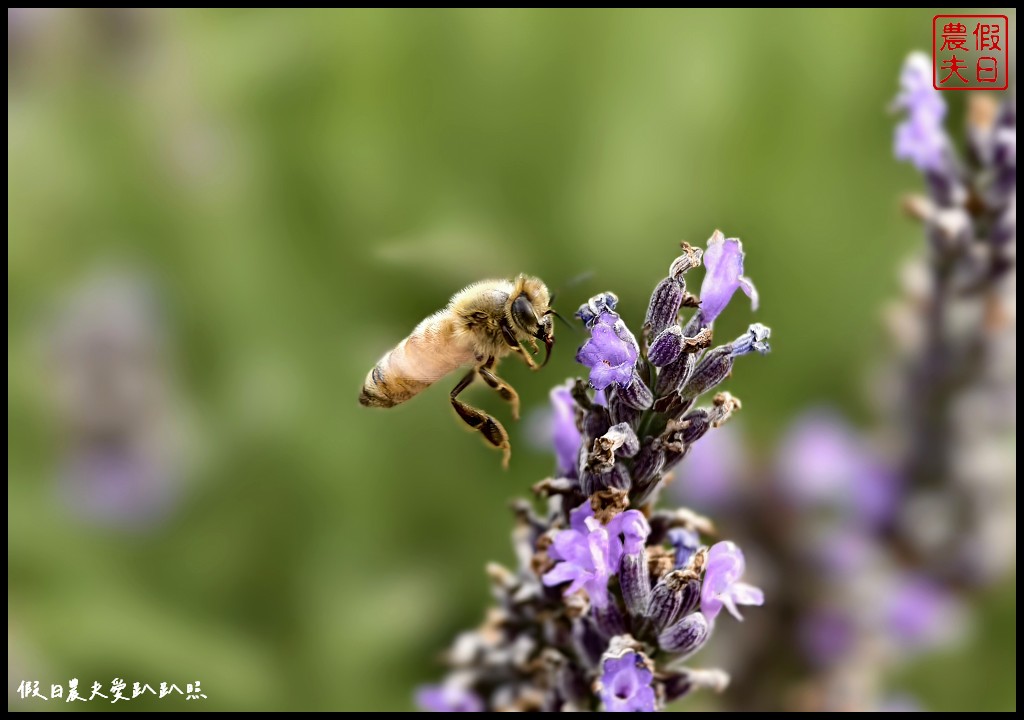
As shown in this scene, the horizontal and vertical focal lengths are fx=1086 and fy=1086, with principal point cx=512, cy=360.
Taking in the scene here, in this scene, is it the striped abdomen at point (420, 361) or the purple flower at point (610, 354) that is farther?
the striped abdomen at point (420, 361)

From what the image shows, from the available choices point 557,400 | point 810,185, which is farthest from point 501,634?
point 810,185

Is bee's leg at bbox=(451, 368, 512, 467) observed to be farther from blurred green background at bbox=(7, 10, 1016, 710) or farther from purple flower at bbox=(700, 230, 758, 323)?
blurred green background at bbox=(7, 10, 1016, 710)

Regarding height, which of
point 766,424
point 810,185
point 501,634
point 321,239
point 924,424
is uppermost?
point 810,185

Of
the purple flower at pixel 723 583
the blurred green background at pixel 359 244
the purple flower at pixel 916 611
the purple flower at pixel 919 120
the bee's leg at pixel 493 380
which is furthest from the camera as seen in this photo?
the blurred green background at pixel 359 244

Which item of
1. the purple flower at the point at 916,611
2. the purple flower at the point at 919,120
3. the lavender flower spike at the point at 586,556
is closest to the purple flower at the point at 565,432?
the lavender flower spike at the point at 586,556

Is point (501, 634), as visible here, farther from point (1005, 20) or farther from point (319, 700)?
point (1005, 20)

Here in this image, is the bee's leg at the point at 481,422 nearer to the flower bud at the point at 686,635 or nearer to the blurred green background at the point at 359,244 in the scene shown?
the flower bud at the point at 686,635

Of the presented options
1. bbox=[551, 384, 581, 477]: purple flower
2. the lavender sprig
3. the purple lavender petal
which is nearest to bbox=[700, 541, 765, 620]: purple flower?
the lavender sprig
